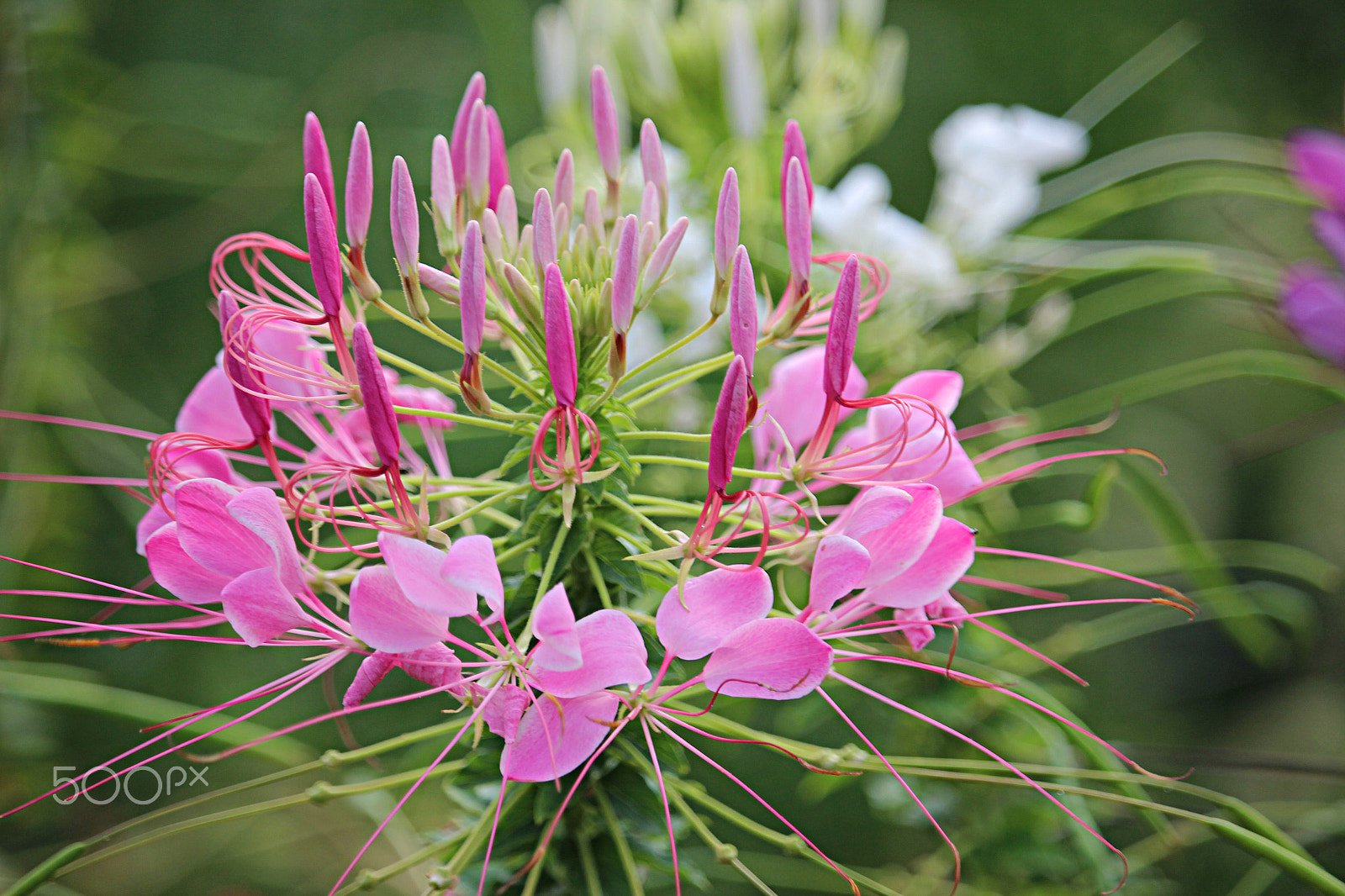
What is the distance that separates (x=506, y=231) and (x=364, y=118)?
86 cm

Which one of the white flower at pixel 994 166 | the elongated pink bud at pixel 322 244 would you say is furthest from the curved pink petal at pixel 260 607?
the white flower at pixel 994 166

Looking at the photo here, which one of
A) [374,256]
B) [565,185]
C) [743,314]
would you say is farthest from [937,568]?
[374,256]

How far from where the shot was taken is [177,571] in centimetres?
34

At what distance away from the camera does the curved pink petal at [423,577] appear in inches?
11.8

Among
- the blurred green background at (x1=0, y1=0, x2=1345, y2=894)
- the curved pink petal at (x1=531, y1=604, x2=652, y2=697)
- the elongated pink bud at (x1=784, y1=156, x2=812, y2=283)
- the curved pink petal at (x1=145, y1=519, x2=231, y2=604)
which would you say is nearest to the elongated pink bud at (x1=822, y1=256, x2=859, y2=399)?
the elongated pink bud at (x1=784, y1=156, x2=812, y2=283)

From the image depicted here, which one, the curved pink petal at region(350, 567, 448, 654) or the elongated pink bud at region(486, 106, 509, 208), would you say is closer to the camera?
the curved pink petal at region(350, 567, 448, 654)

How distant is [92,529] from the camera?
961 mm

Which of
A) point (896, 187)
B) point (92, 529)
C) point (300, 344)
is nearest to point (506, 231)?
point (300, 344)

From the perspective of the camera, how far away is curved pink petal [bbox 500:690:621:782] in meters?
0.32

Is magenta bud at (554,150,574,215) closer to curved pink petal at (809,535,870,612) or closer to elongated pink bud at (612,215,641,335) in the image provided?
elongated pink bud at (612,215,641,335)

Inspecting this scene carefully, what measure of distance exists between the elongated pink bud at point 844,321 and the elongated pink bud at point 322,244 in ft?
0.64

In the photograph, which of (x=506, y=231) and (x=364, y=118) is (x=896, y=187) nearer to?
(x=364, y=118)

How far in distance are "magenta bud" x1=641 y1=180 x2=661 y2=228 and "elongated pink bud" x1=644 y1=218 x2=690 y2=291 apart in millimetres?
18

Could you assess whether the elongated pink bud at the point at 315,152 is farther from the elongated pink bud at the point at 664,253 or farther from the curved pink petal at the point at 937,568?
the curved pink petal at the point at 937,568
